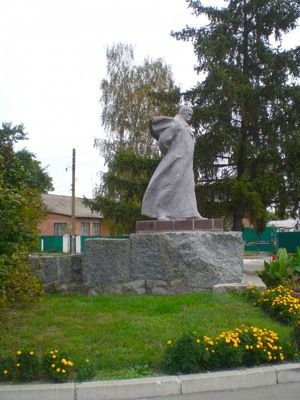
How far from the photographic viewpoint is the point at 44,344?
6.02 m

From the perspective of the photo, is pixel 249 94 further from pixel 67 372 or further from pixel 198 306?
pixel 67 372

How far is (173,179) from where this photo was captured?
381 inches

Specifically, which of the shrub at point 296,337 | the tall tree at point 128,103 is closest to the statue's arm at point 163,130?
the shrub at point 296,337

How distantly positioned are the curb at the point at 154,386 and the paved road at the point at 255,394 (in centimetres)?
8

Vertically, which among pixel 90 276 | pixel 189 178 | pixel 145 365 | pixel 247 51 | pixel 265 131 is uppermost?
pixel 247 51

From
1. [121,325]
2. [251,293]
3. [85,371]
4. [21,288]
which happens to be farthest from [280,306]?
[21,288]

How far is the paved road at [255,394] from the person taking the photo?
498cm

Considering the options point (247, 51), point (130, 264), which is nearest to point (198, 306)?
point (130, 264)

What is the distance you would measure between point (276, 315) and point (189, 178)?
3.34 metres

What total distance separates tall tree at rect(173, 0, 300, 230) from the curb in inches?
511

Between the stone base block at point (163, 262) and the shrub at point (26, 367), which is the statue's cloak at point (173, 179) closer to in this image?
the stone base block at point (163, 262)

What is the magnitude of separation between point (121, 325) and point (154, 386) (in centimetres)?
169

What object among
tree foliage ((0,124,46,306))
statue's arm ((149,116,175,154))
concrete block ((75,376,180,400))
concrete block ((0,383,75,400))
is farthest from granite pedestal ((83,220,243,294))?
concrete block ((0,383,75,400))

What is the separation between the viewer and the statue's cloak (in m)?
9.62
